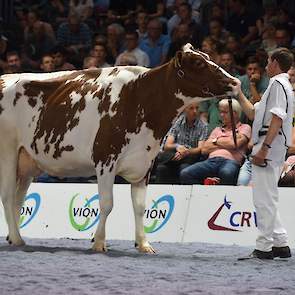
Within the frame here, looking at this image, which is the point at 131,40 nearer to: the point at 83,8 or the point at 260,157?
the point at 83,8

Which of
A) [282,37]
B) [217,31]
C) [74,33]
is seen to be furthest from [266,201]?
[74,33]

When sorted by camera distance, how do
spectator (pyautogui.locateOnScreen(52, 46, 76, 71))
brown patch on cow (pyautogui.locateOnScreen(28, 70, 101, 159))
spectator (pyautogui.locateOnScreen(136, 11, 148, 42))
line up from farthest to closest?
spectator (pyautogui.locateOnScreen(136, 11, 148, 42)) → spectator (pyautogui.locateOnScreen(52, 46, 76, 71)) → brown patch on cow (pyautogui.locateOnScreen(28, 70, 101, 159))

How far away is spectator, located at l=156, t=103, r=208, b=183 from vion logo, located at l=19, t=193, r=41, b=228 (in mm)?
1887

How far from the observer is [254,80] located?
13742 millimetres

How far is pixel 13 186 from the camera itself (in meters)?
10.4

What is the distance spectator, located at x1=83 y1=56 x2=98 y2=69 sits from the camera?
52.1 ft

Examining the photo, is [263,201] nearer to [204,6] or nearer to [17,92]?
[17,92]

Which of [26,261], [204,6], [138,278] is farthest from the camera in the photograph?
[204,6]

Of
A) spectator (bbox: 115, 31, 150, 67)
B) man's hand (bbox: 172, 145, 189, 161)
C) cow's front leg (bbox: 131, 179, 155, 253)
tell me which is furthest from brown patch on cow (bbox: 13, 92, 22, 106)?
spectator (bbox: 115, 31, 150, 67)

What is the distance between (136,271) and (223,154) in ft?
15.8

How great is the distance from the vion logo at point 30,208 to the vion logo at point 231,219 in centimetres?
227

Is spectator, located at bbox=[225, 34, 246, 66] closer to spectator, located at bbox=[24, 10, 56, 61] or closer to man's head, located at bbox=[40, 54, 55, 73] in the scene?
man's head, located at bbox=[40, 54, 55, 73]

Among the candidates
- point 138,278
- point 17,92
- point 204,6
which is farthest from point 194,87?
point 204,6

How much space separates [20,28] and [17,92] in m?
8.98
